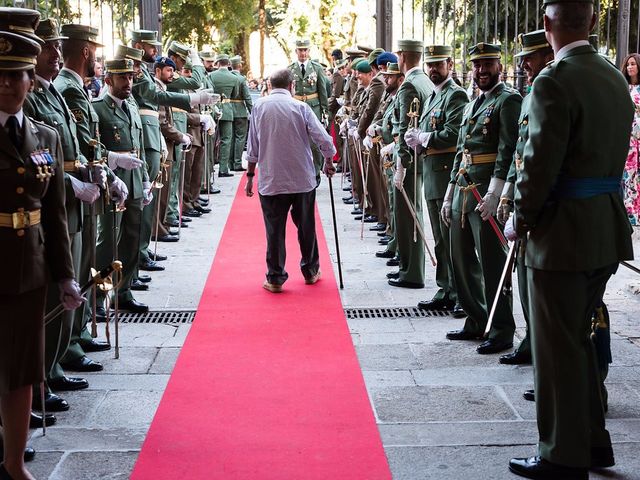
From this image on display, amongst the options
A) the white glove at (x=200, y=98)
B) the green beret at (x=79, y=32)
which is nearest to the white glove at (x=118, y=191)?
the green beret at (x=79, y=32)

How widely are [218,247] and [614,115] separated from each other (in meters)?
6.52

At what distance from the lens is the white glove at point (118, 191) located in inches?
231

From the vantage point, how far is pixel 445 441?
14.6 ft

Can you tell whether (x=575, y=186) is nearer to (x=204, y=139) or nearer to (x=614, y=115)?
(x=614, y=115)

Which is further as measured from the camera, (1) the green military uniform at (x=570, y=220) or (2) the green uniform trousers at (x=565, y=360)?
(2) the green uniform trousers at (x=565, y=360)

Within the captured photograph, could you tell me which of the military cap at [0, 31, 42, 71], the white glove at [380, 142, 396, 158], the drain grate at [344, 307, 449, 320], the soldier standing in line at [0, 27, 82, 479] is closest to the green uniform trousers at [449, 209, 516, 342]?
the drain grate at [344, 307, 449, 320]

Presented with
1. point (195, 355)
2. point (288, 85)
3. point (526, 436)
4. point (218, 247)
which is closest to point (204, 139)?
point (218, 247)

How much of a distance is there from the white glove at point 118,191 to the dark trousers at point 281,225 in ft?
6.58

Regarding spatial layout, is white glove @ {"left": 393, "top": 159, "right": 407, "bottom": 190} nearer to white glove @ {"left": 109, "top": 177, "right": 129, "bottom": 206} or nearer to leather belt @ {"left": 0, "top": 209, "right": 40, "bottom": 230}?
white glove @ {"left": 109, "top": 177, "right": 129, "bottom": 206}

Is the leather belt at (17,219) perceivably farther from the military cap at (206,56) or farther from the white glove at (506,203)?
the military cap at (206,56)

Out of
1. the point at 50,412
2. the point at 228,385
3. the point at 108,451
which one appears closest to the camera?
the point at 108,451

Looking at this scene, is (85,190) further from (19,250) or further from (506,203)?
(506,203)

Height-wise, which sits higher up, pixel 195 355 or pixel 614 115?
pixel 614 115

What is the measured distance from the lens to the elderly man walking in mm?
7840
